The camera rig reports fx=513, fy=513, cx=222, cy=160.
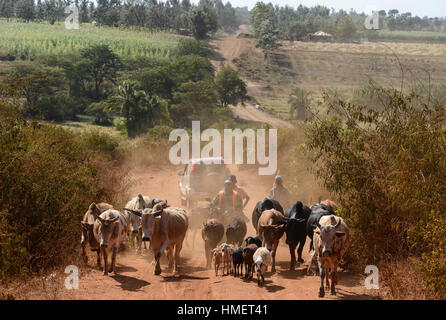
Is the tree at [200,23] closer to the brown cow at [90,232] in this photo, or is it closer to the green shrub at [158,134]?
the green shrub at [158,134]

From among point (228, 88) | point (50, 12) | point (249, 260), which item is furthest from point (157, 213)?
point (50, 12)

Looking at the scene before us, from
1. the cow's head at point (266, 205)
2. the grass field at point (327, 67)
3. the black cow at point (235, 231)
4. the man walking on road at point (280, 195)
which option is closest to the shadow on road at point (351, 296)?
the black cow at point (235, 231)

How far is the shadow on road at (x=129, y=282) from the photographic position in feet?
36.2

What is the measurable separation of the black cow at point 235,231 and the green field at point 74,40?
81653 millimetres

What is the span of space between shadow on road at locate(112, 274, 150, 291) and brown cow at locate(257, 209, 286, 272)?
3.15 meters

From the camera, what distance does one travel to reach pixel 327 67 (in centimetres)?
8325

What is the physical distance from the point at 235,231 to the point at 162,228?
2628 mm

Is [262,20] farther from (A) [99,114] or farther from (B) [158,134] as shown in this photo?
(B) [158,134]

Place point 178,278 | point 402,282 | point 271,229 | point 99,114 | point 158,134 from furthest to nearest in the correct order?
point 99,114
point 158,134
point 271,229
point 178,278
point 402,282

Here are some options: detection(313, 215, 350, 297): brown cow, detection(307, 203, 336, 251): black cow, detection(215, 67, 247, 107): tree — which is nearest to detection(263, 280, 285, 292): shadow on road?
detection(313, 215, 350, 297): brown cow

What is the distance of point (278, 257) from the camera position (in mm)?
14906

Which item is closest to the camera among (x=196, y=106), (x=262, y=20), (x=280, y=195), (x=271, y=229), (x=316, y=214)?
(x=271, y=229)

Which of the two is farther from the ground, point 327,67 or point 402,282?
point 327,67

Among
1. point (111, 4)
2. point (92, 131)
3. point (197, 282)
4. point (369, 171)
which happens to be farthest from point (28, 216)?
point (111, 4)
